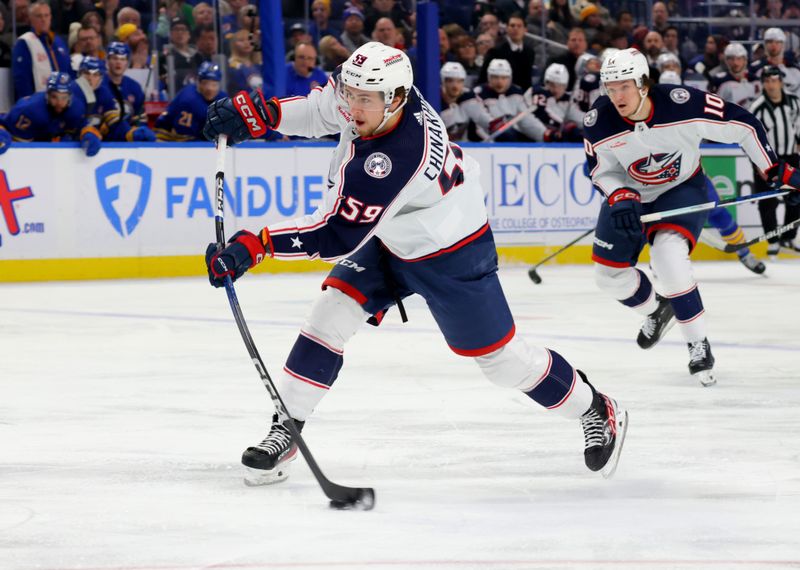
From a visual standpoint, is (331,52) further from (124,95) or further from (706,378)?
(706,378)

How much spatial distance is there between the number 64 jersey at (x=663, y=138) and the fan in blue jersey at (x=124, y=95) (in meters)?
5.14

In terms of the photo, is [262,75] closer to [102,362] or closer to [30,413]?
[102,362]

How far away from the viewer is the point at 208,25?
34.9 feet

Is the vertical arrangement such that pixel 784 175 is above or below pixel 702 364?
above

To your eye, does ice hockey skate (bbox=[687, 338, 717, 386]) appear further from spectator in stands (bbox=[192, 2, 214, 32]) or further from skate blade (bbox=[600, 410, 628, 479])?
spectator in stands (bbox=[192, 2, 214, 32])

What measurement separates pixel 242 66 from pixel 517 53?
248 cm

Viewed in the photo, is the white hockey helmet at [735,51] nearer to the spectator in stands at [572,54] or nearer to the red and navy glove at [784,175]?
the spectator in stands at [572,54]

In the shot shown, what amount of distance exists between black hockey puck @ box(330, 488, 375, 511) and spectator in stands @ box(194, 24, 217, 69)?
7.89 meters

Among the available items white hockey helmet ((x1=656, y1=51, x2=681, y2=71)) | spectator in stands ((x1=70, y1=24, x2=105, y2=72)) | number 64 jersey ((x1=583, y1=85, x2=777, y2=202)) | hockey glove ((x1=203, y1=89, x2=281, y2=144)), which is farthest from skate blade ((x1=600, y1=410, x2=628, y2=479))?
white hockey helmet ((x1=656, y1=51, x2=681, y2=71))

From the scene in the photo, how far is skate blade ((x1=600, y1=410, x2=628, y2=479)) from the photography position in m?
3.48

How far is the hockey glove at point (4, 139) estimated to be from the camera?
31.2ft

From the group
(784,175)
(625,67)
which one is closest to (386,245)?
(625,67)

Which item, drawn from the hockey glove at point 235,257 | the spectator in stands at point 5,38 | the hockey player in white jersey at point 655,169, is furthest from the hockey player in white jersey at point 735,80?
the hockey glove at point 235,257

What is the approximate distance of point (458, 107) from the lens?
11.5 m
